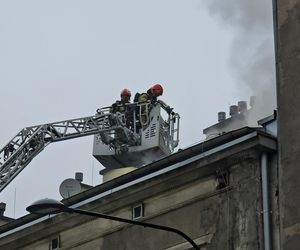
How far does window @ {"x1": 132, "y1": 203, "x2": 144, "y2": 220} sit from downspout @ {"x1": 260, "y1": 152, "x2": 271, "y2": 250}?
329 cm

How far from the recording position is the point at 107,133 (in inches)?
1204

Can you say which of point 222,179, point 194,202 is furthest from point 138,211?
point 222,179

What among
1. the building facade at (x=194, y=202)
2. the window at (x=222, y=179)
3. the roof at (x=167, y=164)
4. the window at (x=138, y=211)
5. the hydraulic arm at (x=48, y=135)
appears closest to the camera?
the building facade at (x=194, y=202)

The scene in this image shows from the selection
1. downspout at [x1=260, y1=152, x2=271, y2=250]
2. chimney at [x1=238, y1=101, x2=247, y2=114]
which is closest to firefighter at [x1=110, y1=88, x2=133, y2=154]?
downspout at [x1=260, y1=152, x2=271, y2=250]

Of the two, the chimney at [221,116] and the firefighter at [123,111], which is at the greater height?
the chimney at [221,116]

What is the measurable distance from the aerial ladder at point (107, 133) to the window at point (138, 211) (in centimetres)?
932

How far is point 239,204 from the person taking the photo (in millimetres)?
17859

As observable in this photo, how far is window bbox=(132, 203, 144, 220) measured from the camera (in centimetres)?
1988

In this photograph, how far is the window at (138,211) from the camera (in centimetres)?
1988

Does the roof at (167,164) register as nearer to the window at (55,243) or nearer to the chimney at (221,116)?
the window at (55,243)

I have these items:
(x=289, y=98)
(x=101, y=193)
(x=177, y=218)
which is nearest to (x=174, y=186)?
(x=177, y=218)

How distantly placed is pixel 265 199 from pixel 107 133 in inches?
543

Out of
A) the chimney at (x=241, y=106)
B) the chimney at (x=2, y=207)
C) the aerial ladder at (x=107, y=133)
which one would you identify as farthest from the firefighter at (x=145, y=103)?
the chimney at (x=241, y=106)

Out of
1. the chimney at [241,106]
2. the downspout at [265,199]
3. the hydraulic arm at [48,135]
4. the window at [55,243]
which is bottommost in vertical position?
the downspout at [265,199]
